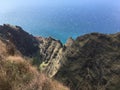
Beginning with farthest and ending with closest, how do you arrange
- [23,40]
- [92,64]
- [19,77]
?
1. [23,40]
2. [92,64]
3. [19,77]

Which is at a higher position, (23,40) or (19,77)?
(23,40)

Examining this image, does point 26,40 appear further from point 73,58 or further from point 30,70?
point 30,70

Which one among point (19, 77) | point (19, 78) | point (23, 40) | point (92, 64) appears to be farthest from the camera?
point (23, 40)

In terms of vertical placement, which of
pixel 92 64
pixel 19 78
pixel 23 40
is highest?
pixel 23 40

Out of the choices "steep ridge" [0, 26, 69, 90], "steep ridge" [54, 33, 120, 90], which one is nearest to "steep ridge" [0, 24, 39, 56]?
"steep ridge" [54, 33, 120, 90]

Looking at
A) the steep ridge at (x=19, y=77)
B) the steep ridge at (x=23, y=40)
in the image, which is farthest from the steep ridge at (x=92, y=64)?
the steep ridge at (x=23, y=40)

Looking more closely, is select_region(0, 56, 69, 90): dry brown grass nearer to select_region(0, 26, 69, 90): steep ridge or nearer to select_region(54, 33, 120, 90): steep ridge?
select_region(0, 26, 69, 90): steep ridge

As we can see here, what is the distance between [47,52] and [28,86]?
112678 millimetres

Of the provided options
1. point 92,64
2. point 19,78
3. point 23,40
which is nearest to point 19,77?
point 19,78

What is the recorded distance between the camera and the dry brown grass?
34.1 feet

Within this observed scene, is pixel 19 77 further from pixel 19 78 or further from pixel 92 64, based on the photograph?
pixel 92 64

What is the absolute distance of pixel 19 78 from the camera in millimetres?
11320

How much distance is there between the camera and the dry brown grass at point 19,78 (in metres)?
10.4

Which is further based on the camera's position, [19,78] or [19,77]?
[19,77]
